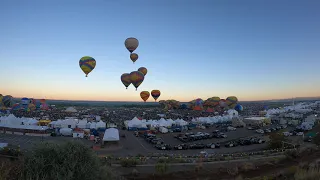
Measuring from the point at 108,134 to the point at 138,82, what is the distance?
8387mm

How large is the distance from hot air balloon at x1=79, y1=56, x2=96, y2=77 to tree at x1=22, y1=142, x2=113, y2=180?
20595mm

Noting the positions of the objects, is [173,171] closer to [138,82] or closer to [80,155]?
[80,155]

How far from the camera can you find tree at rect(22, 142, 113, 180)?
566 centimetres

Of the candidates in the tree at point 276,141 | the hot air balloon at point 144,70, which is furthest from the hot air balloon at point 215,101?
the tree at point 276,141

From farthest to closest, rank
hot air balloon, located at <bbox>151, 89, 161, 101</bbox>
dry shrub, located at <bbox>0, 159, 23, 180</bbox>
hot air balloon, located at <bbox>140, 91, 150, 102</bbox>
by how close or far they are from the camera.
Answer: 1. hot air balloon, located at <bbox>151, 89, 161, 101</bbox>
2. hot air balloon, located at <bbox>140, 91, 150, 102</bbox>
3. dry shrub, located at <bbox>0, 159, 23, 180</bbox>

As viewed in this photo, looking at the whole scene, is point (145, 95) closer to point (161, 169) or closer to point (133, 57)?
point (133, 57)

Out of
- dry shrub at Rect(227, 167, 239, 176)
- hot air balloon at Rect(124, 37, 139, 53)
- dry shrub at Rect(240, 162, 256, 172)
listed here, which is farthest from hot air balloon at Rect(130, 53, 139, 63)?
dry shrub at Rect(240, 162, 256, 172)

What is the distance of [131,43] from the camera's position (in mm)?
28438

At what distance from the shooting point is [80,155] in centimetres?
641

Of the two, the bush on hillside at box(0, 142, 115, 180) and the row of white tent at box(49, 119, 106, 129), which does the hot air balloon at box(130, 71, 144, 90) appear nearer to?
the row of white tent at box(49, 119, 106, 129)

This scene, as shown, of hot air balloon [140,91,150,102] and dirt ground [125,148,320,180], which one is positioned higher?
hot air balloon [140,91,150,102]

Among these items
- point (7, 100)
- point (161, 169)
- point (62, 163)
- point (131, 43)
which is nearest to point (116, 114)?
point (7, 100)

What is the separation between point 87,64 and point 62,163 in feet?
69.5

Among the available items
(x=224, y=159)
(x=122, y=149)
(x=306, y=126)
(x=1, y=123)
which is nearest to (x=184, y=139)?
(x=122, y=149)
